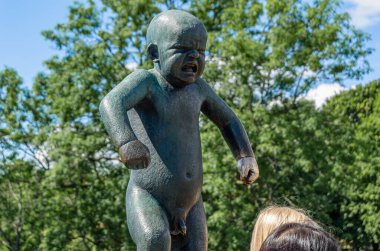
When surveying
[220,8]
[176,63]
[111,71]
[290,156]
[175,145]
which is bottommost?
[175,145]

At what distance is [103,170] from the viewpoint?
20.9 meters

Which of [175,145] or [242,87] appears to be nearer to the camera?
[175,145]

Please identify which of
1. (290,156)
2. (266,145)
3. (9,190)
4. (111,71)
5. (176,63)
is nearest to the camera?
(176,63)

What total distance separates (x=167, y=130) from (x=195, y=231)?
0.72 metres

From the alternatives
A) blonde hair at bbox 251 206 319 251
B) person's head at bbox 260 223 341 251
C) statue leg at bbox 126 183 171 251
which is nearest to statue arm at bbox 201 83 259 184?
statue leg at bbox 126 183 171 251

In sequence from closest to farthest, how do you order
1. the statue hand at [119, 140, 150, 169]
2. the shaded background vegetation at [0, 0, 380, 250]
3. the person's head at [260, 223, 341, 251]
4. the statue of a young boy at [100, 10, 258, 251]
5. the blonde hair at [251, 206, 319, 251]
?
1. the person's head at [260, 223, 341, 251]
2. the blonde hair at [251, 206, 319, 251]
3. the statue hand at [119, 140, 150, 169]
4. the statue of a young boy at [100, 10, 258, 251]
5. the shaded background vegetation at [0, 0, 380, 250]

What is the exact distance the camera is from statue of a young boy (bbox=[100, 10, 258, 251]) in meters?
4.32

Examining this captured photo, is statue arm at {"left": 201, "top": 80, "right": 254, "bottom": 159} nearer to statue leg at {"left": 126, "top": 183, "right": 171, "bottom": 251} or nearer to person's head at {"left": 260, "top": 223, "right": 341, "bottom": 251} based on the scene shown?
statue leg at {"left": 126, "top": 183, "right": 171, "bottom": 251}

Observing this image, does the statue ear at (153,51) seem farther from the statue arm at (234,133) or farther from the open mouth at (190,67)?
the statue arm at (234,133)

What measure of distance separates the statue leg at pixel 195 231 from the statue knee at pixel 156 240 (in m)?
0.36

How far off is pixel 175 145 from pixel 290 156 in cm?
1455

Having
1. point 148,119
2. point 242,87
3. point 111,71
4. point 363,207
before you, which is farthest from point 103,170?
point 148,119

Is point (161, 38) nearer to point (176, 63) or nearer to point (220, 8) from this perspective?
point (176, 63)

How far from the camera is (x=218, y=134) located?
17641 millimetres
